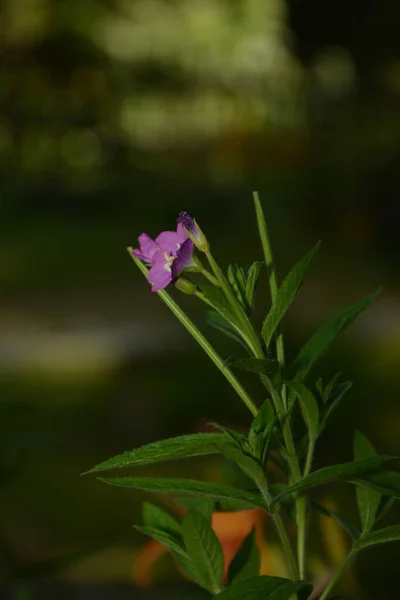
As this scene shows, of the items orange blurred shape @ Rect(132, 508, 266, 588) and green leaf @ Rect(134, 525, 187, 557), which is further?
orange blurred shape @ Rect(132, 508, 266, 588)

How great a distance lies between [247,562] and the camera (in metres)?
0.65

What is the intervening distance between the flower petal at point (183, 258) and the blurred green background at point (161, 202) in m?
1.15

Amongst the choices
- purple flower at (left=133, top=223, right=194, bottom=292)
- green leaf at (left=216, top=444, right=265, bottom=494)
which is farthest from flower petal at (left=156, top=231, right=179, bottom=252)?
green leaf at (left=216, top=444, right=265, bottom=494)

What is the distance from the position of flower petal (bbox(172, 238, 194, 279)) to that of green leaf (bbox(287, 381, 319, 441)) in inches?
3.2

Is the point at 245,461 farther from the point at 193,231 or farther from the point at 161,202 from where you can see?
the point at 161,202

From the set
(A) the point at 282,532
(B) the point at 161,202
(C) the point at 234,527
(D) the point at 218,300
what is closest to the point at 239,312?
(D) the point at 218,300

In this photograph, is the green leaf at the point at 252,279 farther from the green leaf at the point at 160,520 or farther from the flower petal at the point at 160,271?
the green leaf at the point at 160,520

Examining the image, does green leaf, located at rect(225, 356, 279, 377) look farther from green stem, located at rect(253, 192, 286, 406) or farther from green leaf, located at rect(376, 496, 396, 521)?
green leaf, located at rect(376, 496, 396, 521)

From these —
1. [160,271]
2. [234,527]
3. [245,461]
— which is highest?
[160,271]

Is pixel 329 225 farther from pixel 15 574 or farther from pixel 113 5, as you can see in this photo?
pixel 15 574

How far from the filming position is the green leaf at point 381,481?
1.78 ft

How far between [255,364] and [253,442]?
0.06m

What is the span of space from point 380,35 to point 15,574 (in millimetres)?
8426

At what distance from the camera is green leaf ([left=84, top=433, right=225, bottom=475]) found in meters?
0.53
